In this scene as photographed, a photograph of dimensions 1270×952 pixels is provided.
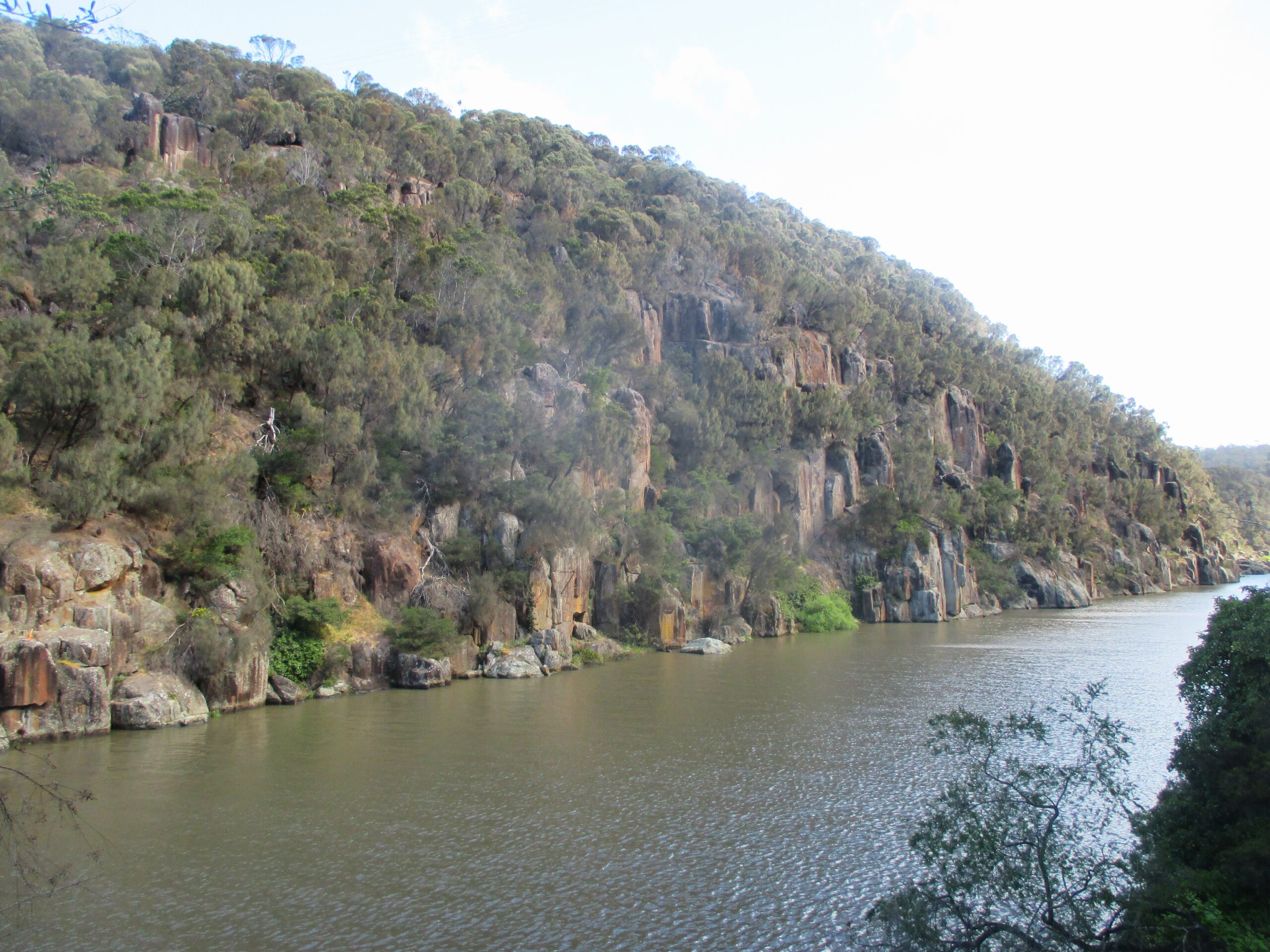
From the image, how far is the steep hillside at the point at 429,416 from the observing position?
24719 millimetres

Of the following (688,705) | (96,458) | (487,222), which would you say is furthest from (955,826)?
(487,222)

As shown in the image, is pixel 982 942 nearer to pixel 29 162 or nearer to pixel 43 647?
pixel 43 647

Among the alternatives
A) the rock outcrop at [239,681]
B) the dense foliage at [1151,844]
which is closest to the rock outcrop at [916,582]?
the rock outcrop at [239,681]

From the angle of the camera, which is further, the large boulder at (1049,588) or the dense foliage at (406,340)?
the large boulder at (1049,588)

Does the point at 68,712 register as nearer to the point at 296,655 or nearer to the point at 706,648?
the point at 296,655

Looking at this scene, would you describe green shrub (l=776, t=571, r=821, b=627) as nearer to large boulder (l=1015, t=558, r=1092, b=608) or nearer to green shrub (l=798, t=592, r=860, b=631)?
green shrub (l=798, t=592, r=860, b=631)

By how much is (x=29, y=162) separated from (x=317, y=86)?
1017 inches

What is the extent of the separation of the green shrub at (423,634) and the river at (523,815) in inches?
67.9

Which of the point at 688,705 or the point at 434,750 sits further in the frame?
the point at 688,705

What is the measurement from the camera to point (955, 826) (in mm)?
9672

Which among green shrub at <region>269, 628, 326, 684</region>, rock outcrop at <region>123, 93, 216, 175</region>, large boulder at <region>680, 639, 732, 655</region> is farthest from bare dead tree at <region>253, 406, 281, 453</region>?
rock outcrop at <region>123, 93, 216, 175</region>

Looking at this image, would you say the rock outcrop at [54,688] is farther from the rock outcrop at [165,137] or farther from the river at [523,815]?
the rock outcrop at [165,137]

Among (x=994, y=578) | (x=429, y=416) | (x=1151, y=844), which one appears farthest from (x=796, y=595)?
(x=1151, y=844)

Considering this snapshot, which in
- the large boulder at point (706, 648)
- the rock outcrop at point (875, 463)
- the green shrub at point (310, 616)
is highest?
the rock outcrop at point (875, 463)
